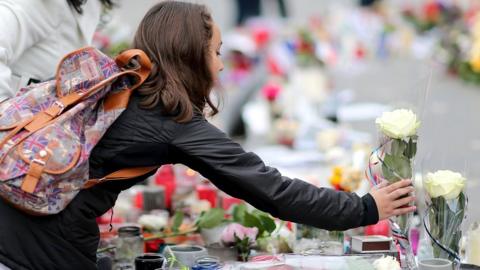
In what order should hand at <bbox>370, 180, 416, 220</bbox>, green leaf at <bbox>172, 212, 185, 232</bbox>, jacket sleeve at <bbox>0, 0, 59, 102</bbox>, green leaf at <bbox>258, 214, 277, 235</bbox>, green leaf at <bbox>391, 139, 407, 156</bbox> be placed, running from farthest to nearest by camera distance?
green leaf at <bbox>172, 212, 185, 232</bbox> < green leaf at <bbox>258, 214, 277, 235</bbox> < jacket sleeve at <bbox>0, 0, 59, 102</bbox> < green leaf at <bbox>391, 139, 407, 156</bbox> < hand at <bbox>370, 180, 416, 220</bbox>

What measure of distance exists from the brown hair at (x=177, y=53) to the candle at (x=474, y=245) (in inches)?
42.8

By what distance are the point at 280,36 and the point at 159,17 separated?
8.77m

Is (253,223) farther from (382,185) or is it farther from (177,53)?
(177,53)

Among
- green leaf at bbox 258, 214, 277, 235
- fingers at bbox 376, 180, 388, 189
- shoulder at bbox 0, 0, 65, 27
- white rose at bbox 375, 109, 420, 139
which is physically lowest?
green leaf at bbox 258, 214, 277, 235

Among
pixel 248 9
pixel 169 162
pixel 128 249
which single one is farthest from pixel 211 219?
pixel 248 9

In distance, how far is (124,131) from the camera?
2.79 metres

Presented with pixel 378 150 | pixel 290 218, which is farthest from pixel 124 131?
pixel 378 150

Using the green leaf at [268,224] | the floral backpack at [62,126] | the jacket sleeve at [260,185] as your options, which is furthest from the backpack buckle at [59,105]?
the green leaf at [268,224]

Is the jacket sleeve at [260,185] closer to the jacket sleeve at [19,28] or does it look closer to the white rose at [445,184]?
the white rose at [445,184]

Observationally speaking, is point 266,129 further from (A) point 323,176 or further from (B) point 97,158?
(B) point 97,158

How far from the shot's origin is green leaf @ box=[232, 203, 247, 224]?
371cm

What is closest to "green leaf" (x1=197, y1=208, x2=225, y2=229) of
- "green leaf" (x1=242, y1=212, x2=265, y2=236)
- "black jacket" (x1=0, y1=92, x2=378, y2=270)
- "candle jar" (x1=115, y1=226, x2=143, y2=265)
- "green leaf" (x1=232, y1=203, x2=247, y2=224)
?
"green leaf" (x1=232, y1=203, x2=247, y2=224)

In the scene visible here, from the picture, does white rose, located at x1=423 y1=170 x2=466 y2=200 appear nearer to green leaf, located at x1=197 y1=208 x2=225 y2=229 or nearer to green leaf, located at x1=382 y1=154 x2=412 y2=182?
green leaf, located at x1=382 y1=154 x2=412 y2=182

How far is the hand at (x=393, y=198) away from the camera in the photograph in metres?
2.82
